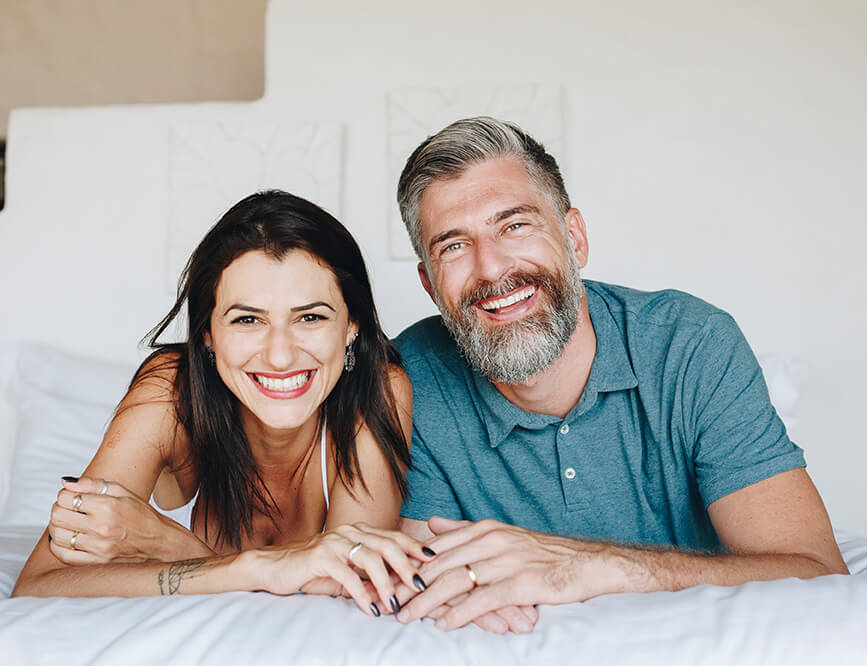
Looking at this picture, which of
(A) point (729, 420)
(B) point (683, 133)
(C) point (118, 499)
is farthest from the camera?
(B) point (683, 133)

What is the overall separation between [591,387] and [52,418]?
1644 mm

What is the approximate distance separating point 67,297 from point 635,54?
2198mm

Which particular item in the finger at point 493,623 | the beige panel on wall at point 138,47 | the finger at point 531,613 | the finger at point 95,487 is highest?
the beige panel on wall at point 138,47

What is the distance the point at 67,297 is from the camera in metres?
2.94

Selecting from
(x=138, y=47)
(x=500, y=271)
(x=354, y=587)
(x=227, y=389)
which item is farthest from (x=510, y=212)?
(x=138, y=47)

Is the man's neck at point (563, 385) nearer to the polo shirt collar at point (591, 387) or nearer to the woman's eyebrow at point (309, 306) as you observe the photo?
the polo shirt collar at point (591, 387)

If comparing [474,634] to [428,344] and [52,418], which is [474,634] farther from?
[52,418]

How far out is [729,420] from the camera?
1543 mm

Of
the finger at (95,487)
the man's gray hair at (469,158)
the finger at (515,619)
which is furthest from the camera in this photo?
the man's gray hair at (469,158)

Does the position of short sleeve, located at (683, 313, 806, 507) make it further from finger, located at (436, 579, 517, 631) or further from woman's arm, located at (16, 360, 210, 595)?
woman's arm, located at (16, 360, 210, 595)

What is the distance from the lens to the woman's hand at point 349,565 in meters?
1.20

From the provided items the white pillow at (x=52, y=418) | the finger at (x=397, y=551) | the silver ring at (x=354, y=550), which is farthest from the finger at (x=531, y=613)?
the white pillow at (x=52, y=418)

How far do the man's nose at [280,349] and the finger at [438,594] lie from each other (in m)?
0.58

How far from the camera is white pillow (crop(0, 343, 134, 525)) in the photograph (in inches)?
88.3
